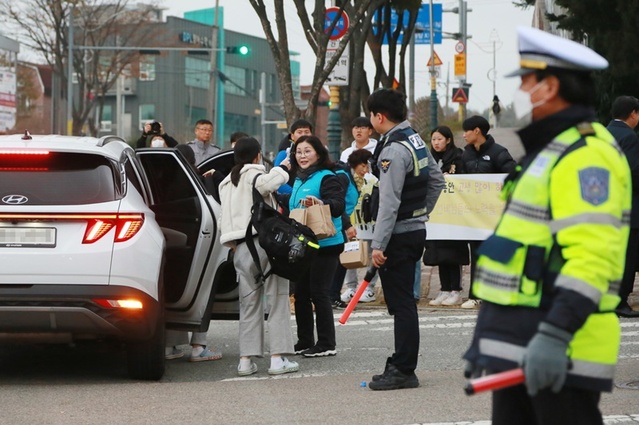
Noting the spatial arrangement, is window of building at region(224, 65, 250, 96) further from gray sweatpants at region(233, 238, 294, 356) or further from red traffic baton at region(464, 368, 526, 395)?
red traffic baton at region(464, 368, 526, 395)

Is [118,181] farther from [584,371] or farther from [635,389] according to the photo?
[584,371]

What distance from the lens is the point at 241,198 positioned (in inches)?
346

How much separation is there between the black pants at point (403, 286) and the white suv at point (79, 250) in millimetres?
1473

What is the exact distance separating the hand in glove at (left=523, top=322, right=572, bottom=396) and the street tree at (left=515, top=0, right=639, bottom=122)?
15012 mm

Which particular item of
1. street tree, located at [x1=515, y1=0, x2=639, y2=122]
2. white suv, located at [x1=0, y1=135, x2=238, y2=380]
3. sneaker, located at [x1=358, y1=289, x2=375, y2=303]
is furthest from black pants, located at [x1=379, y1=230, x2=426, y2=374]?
street tree, located at [x1=515, y1=0, x2=639, y2=122]

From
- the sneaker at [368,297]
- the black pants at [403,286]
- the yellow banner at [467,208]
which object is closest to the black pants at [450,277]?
the yellow banner at [467,208]

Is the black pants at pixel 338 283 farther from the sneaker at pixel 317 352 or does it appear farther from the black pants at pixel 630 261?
the sneaker at pixel 317 352

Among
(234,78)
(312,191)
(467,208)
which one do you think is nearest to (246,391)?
(312,191)

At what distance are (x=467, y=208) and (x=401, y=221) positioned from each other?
6.04 meters

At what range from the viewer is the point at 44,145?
26.8 ft

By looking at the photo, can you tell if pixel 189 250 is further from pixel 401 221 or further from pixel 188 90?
pixel 188 90

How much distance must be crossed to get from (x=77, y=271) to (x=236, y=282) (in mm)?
1800

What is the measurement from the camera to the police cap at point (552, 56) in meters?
3.68

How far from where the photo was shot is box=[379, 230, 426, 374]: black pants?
26.1 feet
